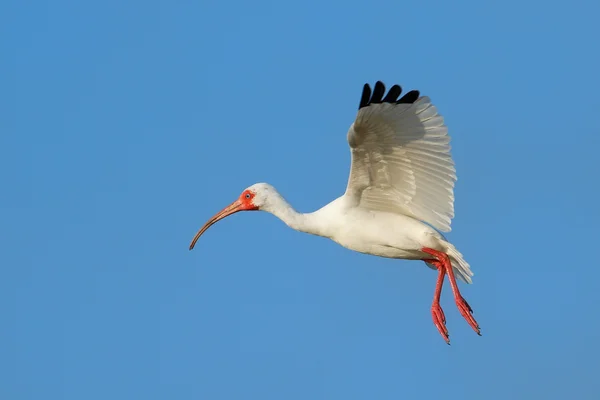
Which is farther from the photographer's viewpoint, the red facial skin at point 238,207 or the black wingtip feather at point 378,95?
the red facial skin at point 238,207

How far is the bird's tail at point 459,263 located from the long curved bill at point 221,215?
16.3ft

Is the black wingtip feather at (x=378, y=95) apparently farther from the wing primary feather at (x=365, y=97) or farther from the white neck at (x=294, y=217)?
the white neck at (x=294, y=217)

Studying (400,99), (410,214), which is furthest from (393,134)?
(410,214)

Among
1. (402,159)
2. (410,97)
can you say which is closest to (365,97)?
(410,97)

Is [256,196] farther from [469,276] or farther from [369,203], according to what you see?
[469,276]

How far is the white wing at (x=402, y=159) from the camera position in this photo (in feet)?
71.8

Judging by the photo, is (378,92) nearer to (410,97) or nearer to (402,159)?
(410,97)

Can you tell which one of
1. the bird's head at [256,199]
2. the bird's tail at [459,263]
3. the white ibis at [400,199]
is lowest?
the bird's tail at [459,263]

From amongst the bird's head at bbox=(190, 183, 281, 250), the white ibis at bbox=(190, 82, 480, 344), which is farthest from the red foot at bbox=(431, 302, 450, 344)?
the bird's head at bbox=(190, 183, 281, 250)

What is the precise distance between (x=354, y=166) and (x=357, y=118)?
4.80 feet

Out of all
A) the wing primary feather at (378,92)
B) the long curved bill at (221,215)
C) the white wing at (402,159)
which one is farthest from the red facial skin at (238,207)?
the wing primary feather at (378,92)

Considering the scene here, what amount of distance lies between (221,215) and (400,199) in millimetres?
4963

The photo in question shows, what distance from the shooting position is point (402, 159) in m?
23.0

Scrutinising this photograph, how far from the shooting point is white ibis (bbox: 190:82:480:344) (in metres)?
22.3
